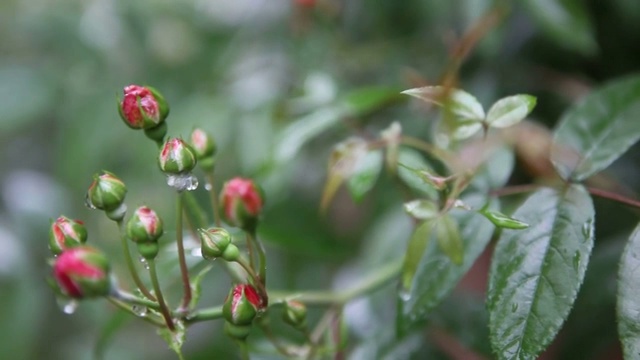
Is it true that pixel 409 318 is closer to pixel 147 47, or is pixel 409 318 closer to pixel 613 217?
pixel 613 217

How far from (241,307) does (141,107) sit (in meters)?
0.12

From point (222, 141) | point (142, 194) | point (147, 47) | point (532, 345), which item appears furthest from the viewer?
point (142, 194)

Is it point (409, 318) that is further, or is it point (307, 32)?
point (307, 32)

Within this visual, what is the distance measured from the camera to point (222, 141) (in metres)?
0.82

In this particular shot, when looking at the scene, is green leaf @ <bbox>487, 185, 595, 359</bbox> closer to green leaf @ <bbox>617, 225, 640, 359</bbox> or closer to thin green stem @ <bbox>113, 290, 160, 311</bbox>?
green leaf @ <bbox>617, 225, 640, 359</bbox>

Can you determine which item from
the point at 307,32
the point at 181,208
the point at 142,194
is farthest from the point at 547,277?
the point at 142,194

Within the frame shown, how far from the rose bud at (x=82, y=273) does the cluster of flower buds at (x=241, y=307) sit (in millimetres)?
80

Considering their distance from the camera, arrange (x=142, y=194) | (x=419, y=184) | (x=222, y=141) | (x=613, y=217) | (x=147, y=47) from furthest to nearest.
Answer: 1. (x=142, y=194)
2. (x=147, y=47)
3. (x=222, y=141)
4. (x=613, y=217)
5. (x=419, y=184)

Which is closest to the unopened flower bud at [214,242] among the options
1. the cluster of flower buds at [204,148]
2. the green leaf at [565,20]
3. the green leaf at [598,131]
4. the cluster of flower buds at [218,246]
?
the cluster of flower buds at [218,246]

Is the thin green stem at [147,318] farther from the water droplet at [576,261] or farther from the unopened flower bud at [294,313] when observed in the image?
the water droplet at [576,261]

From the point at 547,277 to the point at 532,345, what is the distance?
0.04m

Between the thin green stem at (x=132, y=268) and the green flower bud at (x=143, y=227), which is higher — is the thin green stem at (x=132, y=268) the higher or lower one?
the lower one

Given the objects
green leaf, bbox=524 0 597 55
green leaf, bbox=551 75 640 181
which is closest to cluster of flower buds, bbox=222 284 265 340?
green leaf, bbox=551 75 640 181

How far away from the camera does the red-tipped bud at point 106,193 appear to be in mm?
396
